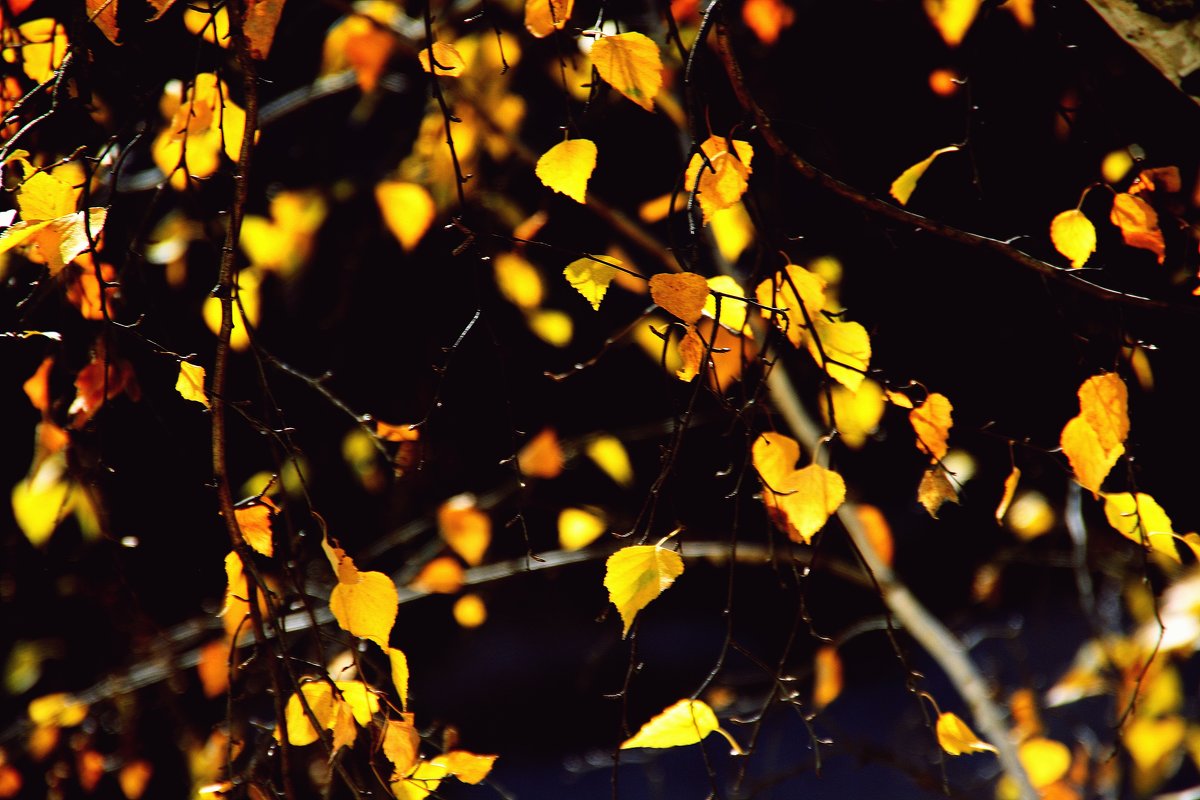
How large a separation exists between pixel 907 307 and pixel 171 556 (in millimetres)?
1565

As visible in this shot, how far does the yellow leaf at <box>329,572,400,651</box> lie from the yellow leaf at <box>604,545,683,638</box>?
17 cm

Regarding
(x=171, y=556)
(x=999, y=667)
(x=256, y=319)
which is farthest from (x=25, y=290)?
(x=999, y=667)

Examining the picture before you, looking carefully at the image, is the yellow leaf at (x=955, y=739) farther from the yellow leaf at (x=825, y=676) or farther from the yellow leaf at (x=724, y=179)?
the yellow leaf at (x=825, y=676)

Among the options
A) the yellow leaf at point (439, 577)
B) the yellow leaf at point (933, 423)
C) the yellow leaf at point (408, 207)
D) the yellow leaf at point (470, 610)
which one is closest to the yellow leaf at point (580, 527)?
the yellow leaf at point (439, 577)

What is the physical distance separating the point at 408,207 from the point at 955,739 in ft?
3.77

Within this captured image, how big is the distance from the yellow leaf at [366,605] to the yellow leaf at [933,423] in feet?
1.52

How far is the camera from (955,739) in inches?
36.5

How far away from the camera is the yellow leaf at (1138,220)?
2.96ft

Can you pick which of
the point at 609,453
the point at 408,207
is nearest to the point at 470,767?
the point at 609,453

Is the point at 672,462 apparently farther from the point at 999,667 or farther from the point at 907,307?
the point at 999,667

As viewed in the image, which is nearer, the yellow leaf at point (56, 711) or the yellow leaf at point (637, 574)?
the yellow leaf at point (637, 574)

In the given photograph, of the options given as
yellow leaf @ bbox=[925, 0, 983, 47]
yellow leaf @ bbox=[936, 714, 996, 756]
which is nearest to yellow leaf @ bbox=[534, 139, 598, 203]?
yellow leaf @ bbox=[936, 714, 996, 756]

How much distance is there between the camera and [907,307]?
77.3 inches

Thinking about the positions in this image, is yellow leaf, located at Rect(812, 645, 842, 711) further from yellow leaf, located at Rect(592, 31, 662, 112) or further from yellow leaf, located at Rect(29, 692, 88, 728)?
yellow leaf, located at Rect(592, 31, 662, 112)
